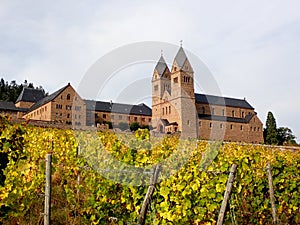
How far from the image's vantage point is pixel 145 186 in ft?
17.9

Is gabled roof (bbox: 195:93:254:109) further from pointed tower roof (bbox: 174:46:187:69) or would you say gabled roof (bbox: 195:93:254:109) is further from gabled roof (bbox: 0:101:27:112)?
gabled roof (bbox: 0:101:27:112)

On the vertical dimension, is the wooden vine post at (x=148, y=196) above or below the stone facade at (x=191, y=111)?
below

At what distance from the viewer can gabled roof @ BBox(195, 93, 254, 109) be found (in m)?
79.3

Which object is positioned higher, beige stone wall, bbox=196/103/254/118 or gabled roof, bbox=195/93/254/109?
gabled roof, bbox=195/93/254/109

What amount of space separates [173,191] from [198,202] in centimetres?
37

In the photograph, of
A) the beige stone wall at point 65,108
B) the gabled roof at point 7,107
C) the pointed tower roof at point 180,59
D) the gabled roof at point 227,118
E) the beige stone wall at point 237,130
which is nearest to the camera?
the beige stone wall at point 65,108

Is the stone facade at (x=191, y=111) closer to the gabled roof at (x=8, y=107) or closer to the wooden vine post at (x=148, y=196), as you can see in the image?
the gabled roof at (x=8, y=107)

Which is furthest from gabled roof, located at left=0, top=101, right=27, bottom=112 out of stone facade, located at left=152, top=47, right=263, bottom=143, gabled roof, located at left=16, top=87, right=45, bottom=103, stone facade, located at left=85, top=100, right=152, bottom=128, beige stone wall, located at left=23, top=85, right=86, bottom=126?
stone facade, located at left=152, top=47, right=263, bottom=143

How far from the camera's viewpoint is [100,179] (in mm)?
6148

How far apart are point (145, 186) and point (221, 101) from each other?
A: 77851 millimetres

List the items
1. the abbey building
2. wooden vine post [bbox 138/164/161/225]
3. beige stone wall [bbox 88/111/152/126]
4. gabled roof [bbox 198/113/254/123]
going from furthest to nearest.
Result: 1. gabled roof [bbox 198/113/254/123]
2. beige stone wall [bbox 88/111/152/126]
3. the abbey building
4. wooden vine post [bbox 138/164/161/225]

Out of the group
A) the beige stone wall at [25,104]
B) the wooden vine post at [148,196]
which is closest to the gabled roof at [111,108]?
the beige stone wall at [25,104]

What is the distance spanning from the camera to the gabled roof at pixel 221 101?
3124 inches

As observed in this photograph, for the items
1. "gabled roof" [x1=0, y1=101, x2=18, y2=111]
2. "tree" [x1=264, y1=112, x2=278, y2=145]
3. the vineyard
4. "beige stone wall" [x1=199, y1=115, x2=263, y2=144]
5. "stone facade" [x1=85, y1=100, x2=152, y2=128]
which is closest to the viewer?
the vineyard
